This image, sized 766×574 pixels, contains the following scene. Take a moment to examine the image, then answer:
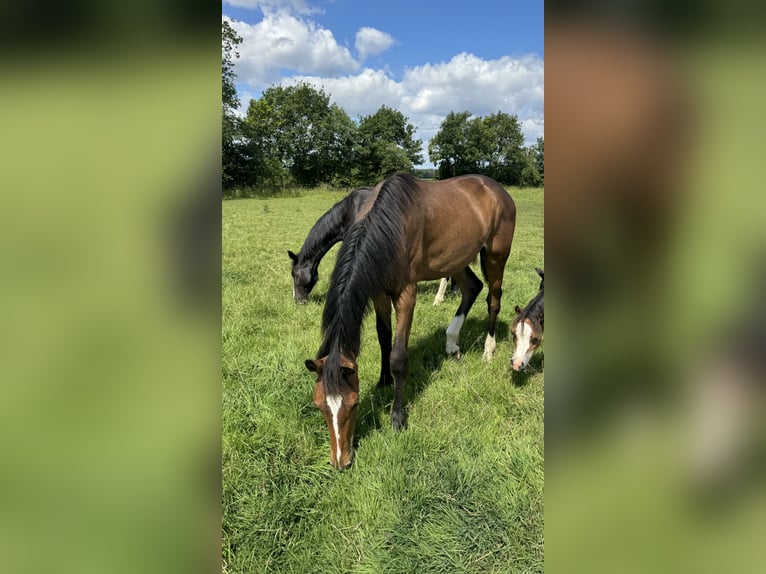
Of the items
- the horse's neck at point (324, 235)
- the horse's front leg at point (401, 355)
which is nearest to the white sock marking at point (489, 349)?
the horse's front leg at point (401, 355)

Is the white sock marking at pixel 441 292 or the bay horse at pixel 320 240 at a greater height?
the bay horse at pixel 320 240

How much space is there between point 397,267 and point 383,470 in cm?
156

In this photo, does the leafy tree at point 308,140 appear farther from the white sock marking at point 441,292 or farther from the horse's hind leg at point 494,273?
the horse's hind leg at point 494,273

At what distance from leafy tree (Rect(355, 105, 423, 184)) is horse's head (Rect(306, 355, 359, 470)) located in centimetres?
4953

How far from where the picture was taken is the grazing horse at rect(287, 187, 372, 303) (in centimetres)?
691

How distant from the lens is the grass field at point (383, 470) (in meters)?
2.23

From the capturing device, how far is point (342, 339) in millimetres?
2904

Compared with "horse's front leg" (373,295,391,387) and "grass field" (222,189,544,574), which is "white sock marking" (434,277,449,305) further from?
"horse's front leg" (373,295,391,387)
